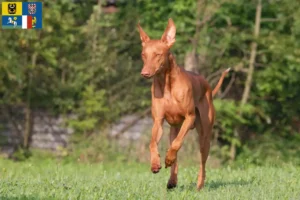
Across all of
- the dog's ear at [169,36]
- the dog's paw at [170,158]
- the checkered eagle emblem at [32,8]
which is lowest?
the checkered eagle emblem at [32,8]

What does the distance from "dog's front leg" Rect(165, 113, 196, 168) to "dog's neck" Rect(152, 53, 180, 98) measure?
0.38 m

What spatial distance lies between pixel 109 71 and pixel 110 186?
11.7 metres

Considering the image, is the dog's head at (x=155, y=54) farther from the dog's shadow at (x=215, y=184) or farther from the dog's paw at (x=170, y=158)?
the dog's shadow at (x=215, y=184)

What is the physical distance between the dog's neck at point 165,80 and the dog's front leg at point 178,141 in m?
0.38

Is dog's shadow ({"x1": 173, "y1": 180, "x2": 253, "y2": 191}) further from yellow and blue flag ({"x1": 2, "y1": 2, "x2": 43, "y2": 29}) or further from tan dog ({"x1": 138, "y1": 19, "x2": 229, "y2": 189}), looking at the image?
yellow and blue flag ({"x1": 2, "y1": 2, "x2": 43, "y2": 29})

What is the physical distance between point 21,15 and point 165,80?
414 inches

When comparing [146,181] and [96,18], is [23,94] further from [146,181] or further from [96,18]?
[146,181]

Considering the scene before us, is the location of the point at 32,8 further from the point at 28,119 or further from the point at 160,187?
the point at 160,187

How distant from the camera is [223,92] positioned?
22047mm

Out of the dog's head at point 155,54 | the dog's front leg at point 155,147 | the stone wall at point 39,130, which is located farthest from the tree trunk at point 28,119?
the dog's front leg at point 155,147

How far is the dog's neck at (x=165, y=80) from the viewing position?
9828 millimetres

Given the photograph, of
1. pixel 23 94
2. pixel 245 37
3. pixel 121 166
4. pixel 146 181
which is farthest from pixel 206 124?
pixel 23 94

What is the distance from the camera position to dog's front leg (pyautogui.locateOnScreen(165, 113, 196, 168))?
31.0 ft

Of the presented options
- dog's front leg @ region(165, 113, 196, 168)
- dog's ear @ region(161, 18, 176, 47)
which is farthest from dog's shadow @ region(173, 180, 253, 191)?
dog's ear @ region(161, 18, 176, 47)
